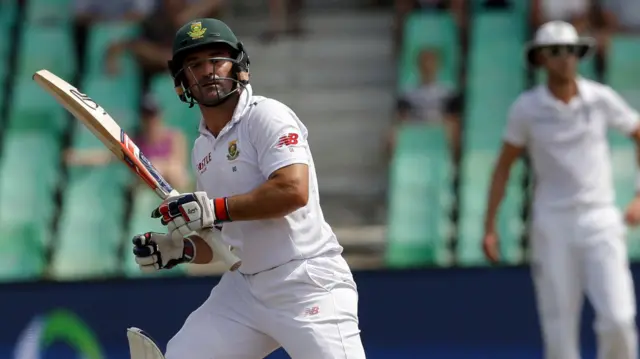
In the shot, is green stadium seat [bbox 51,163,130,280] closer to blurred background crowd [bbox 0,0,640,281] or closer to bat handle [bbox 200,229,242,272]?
blurred background crowd [bbox 0,0,640,281]

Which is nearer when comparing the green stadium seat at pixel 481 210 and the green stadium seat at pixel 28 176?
the green stadium seat at pixel 481 210

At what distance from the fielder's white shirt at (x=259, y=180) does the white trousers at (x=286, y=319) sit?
0.17ft

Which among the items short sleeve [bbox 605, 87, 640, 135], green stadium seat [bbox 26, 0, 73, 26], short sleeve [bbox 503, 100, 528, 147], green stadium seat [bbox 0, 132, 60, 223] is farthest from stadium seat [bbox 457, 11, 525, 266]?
green stadium seat [bbox 26, 0, 73, 26]

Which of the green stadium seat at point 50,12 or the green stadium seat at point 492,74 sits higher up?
the green stadium seat at point 50,12

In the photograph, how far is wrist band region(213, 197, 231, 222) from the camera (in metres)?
4.17

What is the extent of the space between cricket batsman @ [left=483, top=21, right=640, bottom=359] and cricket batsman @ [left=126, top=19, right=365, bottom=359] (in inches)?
99.8

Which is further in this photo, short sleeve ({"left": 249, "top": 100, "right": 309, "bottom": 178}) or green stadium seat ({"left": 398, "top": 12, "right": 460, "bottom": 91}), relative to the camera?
green stadium seat ({"left": 398, "top": 12, "right": 460, "bottom": 91})

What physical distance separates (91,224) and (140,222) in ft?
1.24

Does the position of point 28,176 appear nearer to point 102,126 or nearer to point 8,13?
point 8,13

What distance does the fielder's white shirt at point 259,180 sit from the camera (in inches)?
170

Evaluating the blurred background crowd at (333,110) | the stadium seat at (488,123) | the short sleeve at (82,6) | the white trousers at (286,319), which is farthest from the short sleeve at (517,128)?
the short sleeve at (82,6)

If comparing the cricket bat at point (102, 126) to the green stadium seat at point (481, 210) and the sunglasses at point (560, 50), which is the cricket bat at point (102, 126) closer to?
the sunglasses at point (560, 50)

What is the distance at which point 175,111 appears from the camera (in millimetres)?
9938

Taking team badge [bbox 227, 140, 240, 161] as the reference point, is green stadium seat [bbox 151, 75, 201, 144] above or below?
above
